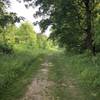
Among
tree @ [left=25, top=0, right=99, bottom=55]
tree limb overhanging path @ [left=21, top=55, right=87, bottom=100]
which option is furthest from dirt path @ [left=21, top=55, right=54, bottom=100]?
tree @ [left=25, top=0, right=99, bottom=55]

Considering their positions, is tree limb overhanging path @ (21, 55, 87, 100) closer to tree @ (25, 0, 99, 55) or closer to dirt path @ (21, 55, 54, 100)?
dirt path @ (21, 55, 54, 100)

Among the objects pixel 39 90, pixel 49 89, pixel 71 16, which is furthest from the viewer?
pixel 71 16

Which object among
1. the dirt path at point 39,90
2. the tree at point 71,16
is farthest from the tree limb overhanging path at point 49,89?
the tree at point 71,16

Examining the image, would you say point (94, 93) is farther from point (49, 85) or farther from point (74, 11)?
point (74, 11)

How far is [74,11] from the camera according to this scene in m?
28.5

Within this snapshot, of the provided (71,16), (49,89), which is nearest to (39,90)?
(49,89)

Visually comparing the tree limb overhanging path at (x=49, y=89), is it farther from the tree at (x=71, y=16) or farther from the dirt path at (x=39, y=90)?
the tree at (x=71, y=16)

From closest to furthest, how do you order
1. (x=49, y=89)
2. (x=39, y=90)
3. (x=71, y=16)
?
(x=39, y=90), (x=49, y=89), (x=71, y=16)

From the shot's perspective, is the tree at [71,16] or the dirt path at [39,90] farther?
the tree at [71,16]

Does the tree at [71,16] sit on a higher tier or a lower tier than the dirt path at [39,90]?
higher

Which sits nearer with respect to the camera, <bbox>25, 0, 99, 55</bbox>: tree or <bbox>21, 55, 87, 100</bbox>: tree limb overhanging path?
<bbox>21, 55, 87, 100</bbox>: tree limb overhanging path

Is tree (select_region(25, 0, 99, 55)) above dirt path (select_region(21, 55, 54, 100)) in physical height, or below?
above

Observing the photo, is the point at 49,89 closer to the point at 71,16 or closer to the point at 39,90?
the point at 39,90

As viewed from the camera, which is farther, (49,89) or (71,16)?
(71,16)
